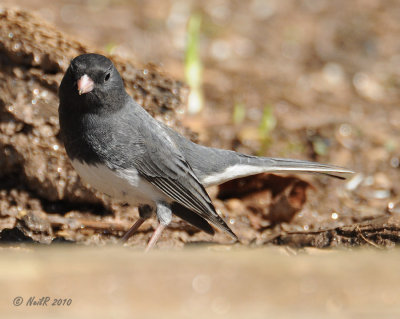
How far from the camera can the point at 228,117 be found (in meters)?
5.78

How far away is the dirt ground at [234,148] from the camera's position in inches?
87.0

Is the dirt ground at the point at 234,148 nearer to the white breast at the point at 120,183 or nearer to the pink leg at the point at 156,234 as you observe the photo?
the pink leg at the point at 156,234

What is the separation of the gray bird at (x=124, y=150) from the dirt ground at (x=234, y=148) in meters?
0.25

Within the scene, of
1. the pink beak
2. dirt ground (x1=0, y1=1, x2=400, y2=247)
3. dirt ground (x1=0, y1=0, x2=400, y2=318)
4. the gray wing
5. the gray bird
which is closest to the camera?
dirt ground (x1=0, y1=0, x2=400, y2=318)

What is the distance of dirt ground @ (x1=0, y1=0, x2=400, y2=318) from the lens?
221 cm

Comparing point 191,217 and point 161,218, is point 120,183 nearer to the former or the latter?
point 161,218

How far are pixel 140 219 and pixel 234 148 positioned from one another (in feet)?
4.75

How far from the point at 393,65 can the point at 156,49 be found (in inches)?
101

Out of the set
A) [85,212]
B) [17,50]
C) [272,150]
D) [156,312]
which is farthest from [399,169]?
[156,312]

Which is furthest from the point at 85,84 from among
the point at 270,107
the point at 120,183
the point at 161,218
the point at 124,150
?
the point at 270,107

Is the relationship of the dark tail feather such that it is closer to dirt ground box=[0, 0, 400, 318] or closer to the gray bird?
the gray bird

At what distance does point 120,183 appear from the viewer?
133 inches

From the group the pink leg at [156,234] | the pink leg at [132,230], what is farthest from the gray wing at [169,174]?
the pink leg at [132,230]

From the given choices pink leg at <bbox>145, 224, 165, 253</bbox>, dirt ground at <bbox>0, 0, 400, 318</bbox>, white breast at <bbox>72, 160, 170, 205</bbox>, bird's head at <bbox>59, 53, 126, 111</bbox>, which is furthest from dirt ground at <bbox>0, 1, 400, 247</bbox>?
bird's head at <bbox>59, 53, 126, 111</bbox>
